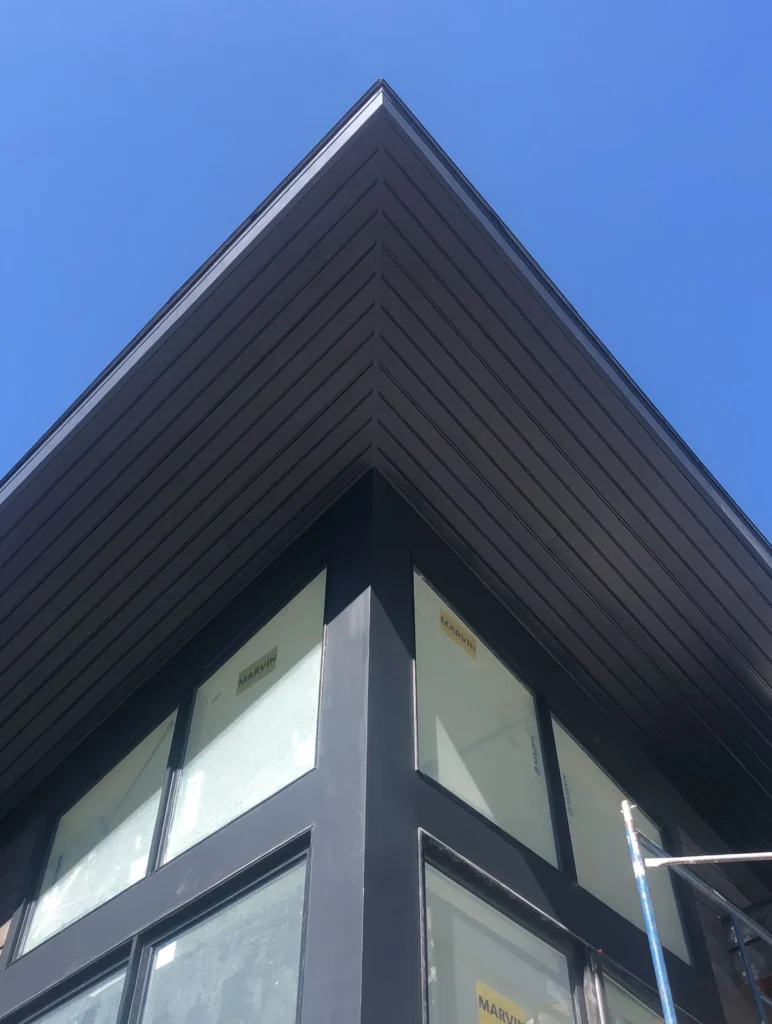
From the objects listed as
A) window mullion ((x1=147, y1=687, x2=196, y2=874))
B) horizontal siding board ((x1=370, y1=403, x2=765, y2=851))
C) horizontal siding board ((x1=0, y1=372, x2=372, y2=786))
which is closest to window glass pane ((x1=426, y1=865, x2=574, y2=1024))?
window mullion ((x1=147, y1=687, x2=196, y2=874))

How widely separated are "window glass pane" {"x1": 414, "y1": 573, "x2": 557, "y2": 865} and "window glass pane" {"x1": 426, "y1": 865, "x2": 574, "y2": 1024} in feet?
1.75

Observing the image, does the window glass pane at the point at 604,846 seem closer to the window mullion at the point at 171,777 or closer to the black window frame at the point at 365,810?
the black window frame at the point at 365,810

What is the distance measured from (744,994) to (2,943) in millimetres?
4806

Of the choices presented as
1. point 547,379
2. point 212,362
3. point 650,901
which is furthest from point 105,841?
point 547,379

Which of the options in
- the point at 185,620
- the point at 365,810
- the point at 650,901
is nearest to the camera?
the point at 365,810

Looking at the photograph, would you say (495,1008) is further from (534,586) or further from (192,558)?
(192,558)

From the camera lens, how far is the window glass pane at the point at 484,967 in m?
3.54

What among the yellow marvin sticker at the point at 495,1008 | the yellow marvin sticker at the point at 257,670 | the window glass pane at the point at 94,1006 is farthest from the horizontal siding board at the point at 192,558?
the yellow marvin sticker at the point at 495,1008

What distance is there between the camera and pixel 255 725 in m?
4.76

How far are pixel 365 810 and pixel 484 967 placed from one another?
2.94 feet

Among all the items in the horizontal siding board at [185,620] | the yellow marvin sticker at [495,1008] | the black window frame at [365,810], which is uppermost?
the horizontal siding board at [185,620]

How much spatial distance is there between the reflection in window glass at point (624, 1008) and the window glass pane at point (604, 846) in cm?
51

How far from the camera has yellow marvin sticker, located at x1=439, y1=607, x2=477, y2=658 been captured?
5.07m

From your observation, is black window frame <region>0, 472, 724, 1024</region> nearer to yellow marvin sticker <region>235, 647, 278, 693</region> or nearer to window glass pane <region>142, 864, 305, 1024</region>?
window glass pane <region>142, 864, 305, 1024</region>
